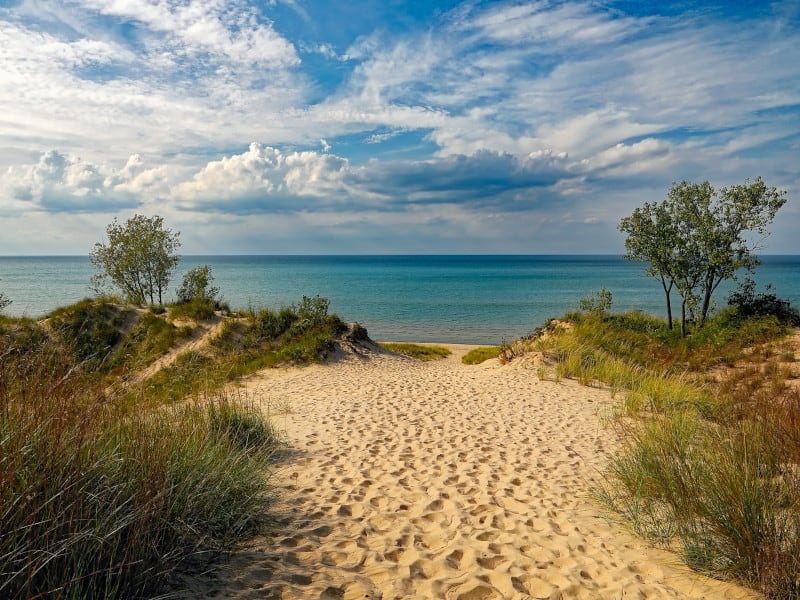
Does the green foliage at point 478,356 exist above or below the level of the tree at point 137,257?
below

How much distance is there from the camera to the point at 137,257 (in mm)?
27734

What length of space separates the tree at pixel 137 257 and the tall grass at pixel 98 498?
84.0 feet

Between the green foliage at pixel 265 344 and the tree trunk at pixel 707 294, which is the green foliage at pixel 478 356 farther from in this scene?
the tree trunk at pixel 707 294

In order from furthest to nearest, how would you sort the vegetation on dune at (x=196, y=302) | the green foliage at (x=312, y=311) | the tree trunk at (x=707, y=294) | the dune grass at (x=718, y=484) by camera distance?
the tree trunk at (x=707, y=294), the vegetation on dune at (x=196, y=302), the green foliage at (x=312, y=311), the dune grass at (x=718, y=484)

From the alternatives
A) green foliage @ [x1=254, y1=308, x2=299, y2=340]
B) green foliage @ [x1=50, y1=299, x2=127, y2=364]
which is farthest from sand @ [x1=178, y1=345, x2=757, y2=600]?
green foliage @ [x1=50, y1=299, x2=127, y2=364]

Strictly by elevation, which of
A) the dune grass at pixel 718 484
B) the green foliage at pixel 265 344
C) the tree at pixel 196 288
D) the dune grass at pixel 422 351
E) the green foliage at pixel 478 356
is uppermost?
the tree at pixel 196 288

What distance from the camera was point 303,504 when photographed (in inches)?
233

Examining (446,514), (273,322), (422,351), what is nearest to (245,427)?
(446,514)

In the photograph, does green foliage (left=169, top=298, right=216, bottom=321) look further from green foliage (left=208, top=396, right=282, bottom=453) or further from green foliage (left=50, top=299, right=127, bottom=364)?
green foliage (left=208, top=396, right=282, bottom=453)

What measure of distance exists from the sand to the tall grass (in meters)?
0.44

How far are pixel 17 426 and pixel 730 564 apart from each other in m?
5.65

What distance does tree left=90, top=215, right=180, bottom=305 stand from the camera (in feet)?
90.9

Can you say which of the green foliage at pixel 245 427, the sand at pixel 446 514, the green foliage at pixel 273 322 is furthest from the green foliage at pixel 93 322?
the green foliage at pixel 245 427

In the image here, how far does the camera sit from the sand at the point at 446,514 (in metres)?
4.27
